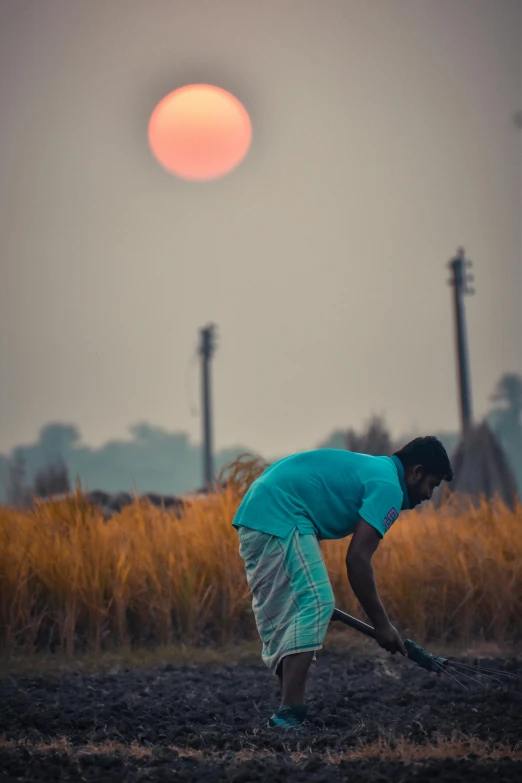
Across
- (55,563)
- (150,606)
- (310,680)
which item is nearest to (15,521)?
(55,563)

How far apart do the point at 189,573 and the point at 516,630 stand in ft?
9.00

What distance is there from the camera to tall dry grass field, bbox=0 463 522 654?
793cm

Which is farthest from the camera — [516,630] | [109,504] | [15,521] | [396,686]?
[109,504]

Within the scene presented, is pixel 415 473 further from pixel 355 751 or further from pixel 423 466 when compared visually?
pixel 355 751

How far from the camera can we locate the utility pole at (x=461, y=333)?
22.5m

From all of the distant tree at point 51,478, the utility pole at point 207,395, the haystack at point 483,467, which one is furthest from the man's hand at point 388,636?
the utility pole at point 207,395

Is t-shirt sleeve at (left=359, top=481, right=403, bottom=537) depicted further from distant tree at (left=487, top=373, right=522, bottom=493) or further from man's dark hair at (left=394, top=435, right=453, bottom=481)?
distant tree at (left=487, top=373, right=522, bottom=493)

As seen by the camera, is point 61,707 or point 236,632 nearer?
point 61,707

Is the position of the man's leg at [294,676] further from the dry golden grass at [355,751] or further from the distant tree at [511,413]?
the distant tree at [511,413]

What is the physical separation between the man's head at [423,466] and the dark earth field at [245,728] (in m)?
1.10

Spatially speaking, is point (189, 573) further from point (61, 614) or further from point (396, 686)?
point (396, 686)

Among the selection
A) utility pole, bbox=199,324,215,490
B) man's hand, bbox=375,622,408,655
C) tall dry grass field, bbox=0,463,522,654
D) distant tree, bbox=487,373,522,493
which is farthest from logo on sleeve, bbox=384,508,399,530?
distant tree, bbox=487,373,522,493

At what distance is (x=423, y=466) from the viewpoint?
15.5ft

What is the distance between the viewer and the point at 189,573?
808 centimetres
